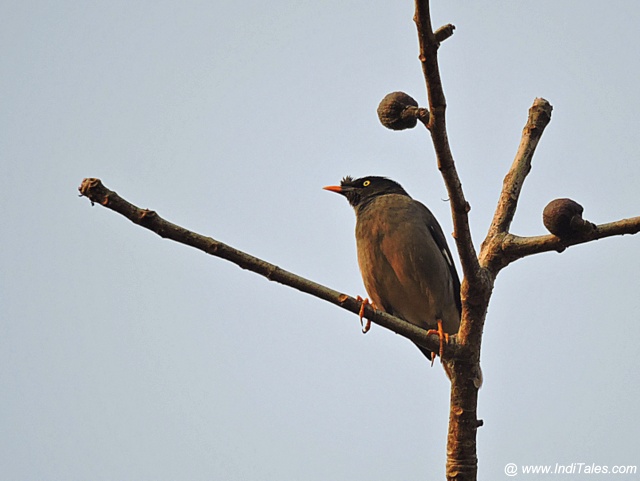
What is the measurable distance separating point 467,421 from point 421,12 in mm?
2016

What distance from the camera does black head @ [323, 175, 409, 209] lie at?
733cm

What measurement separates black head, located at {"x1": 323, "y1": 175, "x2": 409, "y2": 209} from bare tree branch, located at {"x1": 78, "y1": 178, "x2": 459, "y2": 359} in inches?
150

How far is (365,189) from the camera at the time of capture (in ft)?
24.3

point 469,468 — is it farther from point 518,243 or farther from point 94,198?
point 94,198

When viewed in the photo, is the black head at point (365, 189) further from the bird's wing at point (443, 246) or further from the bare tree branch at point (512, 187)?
the bare tree branch at point (512, 187)

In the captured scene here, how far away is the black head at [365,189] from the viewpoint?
7.33 meters

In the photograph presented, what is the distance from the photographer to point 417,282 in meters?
6.25

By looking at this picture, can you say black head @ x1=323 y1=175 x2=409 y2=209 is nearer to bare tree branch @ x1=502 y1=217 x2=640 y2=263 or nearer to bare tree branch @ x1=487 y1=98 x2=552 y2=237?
bare tree branch @ x1=487 y1=98 x2=552 y2=237

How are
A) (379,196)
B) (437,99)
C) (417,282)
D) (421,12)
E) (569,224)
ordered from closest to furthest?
1. (421,12)
2. (437,99)
3. (569,224)
4. (417,282)
5. (379,196)

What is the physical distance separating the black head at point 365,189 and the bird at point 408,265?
15.9 inches

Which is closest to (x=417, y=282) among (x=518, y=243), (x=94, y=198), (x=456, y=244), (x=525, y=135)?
(x=525, y=135)

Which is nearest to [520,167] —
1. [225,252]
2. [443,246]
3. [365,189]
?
[225,252]

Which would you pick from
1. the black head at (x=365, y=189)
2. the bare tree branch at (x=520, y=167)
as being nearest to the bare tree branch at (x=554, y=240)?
the bare tree branch at (x=520, y=167)

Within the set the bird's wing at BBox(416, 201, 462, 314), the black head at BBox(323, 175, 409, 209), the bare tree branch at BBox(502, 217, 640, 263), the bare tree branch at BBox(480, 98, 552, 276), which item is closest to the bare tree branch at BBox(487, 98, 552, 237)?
the bare tree branch at BBox(480, 98, 552, 276)
